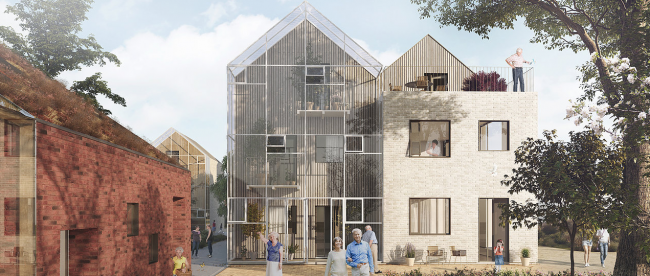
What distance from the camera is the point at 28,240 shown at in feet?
17.6

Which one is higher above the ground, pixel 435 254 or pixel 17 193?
pixel 17 193

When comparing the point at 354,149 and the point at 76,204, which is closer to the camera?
the point at 76,204

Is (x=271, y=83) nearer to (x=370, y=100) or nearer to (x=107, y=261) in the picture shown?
(x=370, y=100)

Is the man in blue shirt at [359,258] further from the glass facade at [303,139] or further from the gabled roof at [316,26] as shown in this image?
the gabled roof at [316,26]

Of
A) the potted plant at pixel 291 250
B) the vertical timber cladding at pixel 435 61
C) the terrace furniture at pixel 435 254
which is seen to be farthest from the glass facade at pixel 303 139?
the vertical timber cladding at pixel 435 61

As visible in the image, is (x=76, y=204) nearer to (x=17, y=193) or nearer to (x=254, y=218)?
(x=17, y=193)

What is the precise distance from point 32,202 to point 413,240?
12.7 meters

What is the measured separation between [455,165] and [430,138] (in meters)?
1.31

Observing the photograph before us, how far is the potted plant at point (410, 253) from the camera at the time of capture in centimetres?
1546

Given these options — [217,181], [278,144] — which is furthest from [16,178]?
[217,181]

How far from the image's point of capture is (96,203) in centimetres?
744

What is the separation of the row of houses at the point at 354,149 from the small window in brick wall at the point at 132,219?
22.7 feet

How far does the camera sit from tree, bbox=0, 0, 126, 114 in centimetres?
1917

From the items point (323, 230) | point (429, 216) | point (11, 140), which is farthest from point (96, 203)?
point (429, 216)
